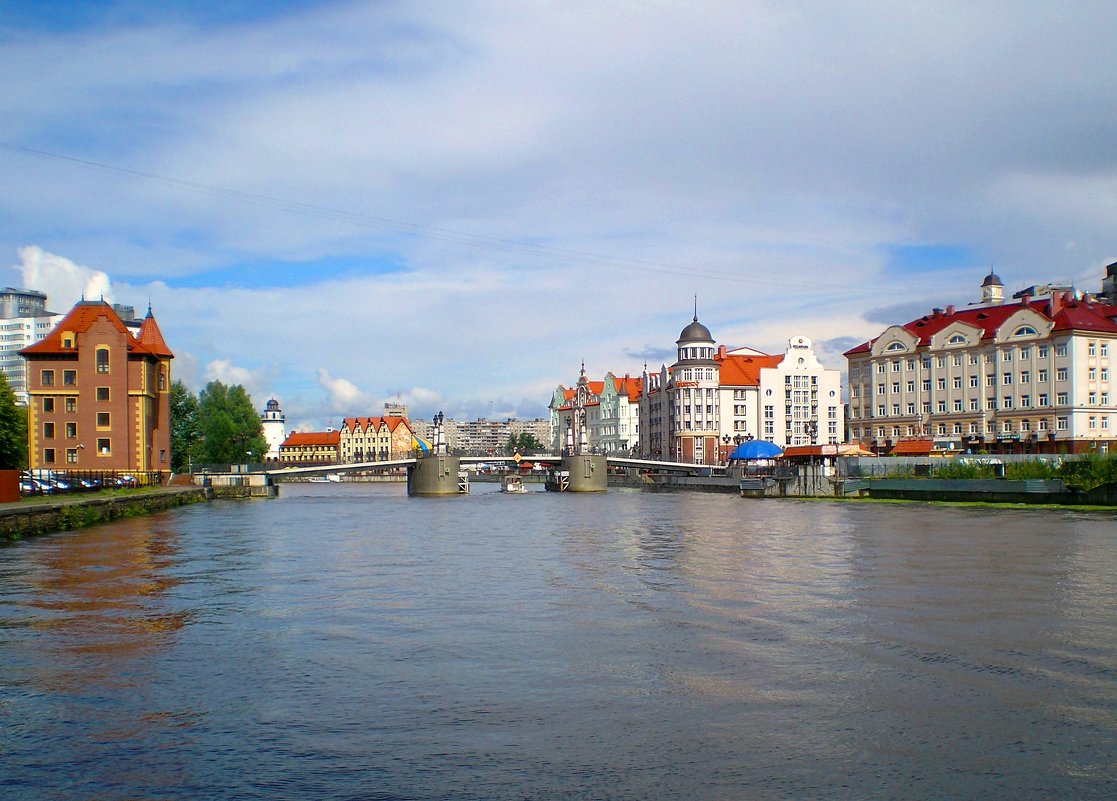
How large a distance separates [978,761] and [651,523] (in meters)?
42.0

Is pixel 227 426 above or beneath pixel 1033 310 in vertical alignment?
beneath

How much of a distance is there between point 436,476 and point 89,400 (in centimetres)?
4004

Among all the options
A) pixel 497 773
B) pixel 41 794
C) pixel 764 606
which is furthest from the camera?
pixel 764 606

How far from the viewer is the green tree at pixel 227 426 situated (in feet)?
394

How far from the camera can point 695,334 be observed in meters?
133

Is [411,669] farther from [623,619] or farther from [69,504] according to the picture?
[69,504]

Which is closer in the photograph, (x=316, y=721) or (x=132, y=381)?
(x=316, y=721)

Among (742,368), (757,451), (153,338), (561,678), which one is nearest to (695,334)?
(742,368)

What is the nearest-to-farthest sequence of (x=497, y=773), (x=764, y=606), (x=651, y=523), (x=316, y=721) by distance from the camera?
(x=497, y=773)
(x=316, y=721)
(x=764, y=606)
(x=651, y=523)

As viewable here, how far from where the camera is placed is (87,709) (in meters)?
13.9

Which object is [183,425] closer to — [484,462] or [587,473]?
[484,462]

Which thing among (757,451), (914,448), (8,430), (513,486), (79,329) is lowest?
(513,486)

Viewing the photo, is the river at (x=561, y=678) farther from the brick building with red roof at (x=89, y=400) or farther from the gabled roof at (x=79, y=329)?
the gabled roof at (x=79, y=329)

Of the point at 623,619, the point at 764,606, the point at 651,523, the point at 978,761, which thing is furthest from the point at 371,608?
the point at 651,523
